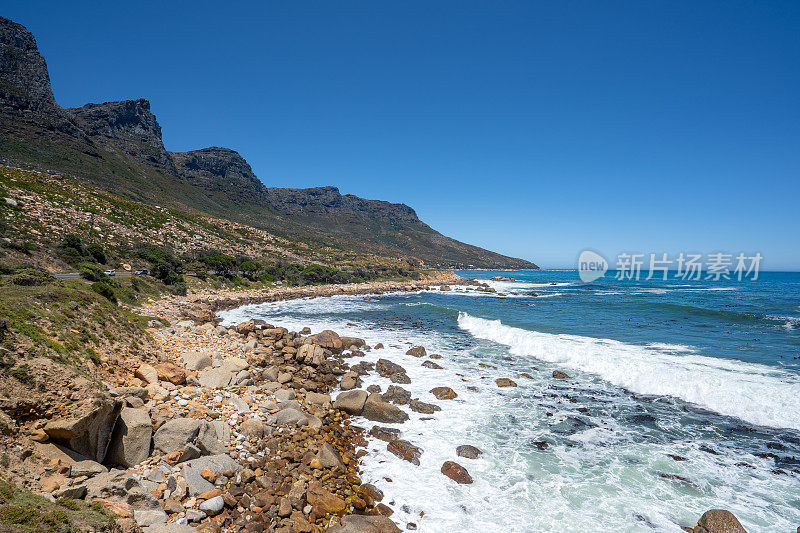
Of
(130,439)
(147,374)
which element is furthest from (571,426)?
(147,374)

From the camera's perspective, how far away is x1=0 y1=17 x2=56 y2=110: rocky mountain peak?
201ft

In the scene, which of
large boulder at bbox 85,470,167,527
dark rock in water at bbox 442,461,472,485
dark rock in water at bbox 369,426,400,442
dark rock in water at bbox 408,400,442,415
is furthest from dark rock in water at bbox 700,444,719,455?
large boulder at bbox 85,470,167,527

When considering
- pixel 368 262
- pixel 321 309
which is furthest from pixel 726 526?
pixel 368 262

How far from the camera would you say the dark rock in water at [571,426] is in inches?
374

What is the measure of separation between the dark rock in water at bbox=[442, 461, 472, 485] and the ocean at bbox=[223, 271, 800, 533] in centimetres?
17

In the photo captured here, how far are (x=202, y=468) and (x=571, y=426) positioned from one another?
31.8 ft

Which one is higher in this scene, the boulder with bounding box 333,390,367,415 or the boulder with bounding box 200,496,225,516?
the boulder with bounding box 200,496,225,516

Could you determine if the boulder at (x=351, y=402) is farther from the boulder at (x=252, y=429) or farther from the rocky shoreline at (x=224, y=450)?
the boulder at (x=252, y=429)

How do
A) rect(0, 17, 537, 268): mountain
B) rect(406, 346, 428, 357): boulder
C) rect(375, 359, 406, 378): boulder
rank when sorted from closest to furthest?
rect(375, 359, 406, 378): boulder → rect(406, 346, 428, 357): boulder → rect(0, 17, 537, 268): mountain

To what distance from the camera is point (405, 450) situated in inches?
317

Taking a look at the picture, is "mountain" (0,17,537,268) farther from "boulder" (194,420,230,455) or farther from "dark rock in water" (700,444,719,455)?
"dark rock in water" (700,444,719,455)

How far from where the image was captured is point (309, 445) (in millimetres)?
7707

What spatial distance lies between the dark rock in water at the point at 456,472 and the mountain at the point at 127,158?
67.5 meters

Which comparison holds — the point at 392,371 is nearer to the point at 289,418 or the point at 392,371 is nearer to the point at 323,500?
the point at 289,418
